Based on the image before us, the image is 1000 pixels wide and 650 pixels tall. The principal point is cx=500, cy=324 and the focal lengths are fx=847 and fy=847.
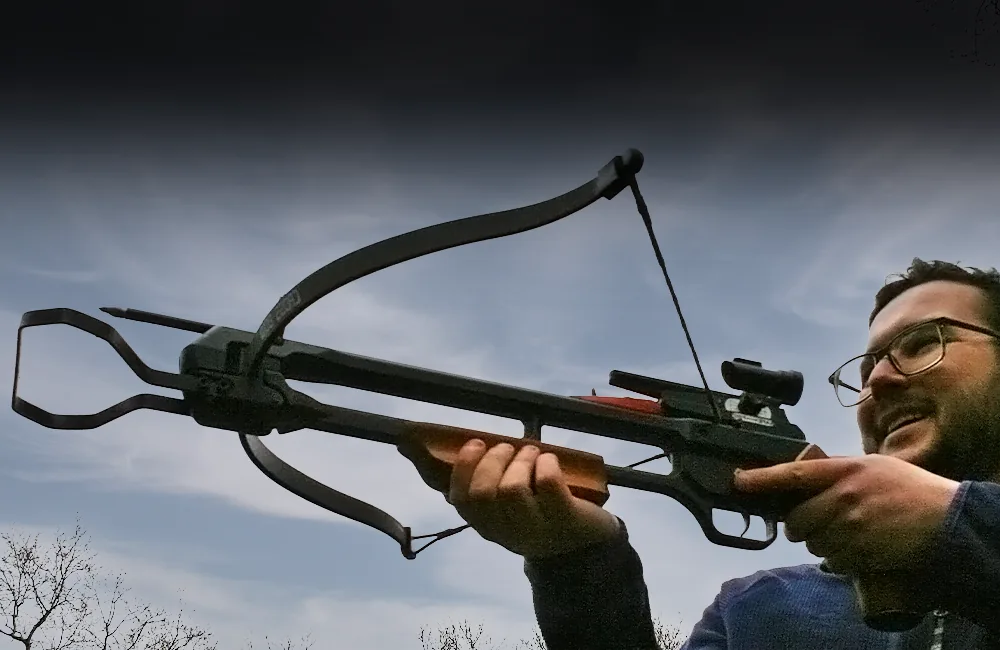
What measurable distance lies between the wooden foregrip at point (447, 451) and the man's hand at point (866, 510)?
763 mm

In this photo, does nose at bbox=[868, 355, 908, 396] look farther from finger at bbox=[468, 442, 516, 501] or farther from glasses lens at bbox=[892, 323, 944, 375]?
finger at bbox=[468, 442, 516, 501]

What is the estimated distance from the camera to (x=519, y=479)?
9.29ft

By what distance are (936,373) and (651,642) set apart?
170cm

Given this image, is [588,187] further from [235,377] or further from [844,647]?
[844,647]

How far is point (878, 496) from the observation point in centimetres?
276

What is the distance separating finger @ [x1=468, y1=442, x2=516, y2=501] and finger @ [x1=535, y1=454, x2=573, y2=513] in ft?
0.38

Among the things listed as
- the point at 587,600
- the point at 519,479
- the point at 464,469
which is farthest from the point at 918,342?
the point at 464,469

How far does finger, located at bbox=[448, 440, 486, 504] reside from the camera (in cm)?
286

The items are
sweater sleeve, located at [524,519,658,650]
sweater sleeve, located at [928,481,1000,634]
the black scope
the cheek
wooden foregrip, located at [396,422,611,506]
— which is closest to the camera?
sweater sleeve, located at [928,481,1000,634]

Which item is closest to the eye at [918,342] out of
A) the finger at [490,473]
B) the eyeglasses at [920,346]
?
the eyeglasses at [920,346]

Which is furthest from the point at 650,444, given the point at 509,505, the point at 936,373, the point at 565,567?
the point at 936,373

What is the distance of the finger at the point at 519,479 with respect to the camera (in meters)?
2.81

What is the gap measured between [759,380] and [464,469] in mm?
1504

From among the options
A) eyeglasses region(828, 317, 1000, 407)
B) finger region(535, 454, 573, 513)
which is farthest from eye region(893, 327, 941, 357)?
finger region(535, 454, 573, 513)
